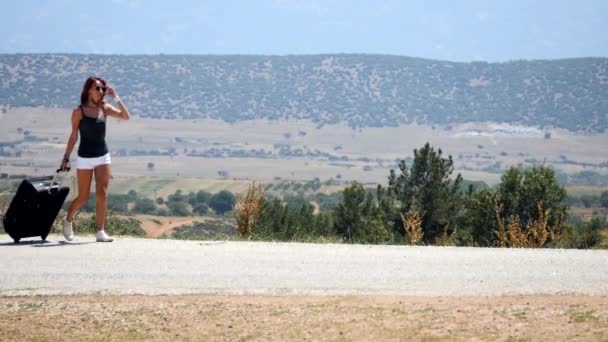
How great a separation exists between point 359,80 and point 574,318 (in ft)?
592

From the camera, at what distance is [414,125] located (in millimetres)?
179875

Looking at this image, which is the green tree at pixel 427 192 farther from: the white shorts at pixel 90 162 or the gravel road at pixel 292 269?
the gravel road at pixel 292 269

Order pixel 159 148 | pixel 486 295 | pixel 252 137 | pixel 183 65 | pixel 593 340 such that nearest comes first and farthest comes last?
pixel 593 340
pixel 486 295
pixel 159 148
pixel 252 137
pixel 183 65

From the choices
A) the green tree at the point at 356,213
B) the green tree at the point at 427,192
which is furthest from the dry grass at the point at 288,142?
the green tree at the point at 356,213

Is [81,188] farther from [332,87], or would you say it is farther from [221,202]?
[332,87]

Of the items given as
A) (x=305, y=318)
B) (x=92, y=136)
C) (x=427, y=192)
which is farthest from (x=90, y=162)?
(x=427, y=192)

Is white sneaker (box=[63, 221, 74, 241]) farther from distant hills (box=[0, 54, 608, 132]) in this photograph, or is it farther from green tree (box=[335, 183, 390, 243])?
distant hills (box=[0, 54, 608, 132])

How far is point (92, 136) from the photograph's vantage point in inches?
478

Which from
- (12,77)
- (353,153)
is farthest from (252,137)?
(12,77)

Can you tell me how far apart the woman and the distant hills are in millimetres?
156255

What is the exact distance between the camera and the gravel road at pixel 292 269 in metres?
9.55

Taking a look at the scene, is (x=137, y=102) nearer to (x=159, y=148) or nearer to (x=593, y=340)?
(x=159, y=148)

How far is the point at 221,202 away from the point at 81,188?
80731 mm

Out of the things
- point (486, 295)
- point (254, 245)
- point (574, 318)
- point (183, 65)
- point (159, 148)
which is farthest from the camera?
point (183, 65)
